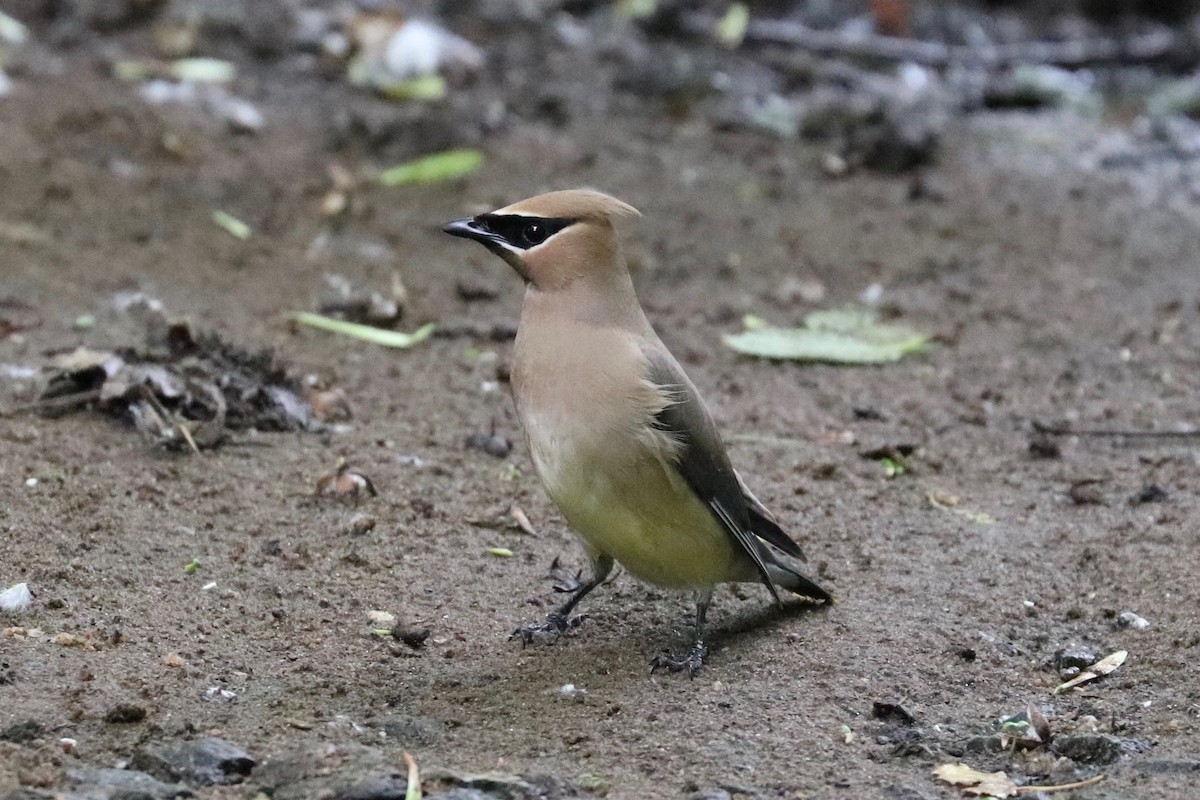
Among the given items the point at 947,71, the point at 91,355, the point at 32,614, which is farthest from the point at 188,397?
the point at 947,71

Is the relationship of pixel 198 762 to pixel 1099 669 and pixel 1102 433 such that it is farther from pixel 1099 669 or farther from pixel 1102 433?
pixel 1102 433

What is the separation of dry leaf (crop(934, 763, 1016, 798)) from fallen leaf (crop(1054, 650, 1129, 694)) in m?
0.64

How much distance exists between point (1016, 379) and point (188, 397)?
11.3 ft

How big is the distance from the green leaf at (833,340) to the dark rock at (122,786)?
402 centimetres

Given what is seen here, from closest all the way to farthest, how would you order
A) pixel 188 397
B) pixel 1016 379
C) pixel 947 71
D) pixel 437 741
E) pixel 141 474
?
1. pixel 437 741
2. pixel 141 474
3. pixel 188 397
4. pixel 1016 379
5. pixel 947 71

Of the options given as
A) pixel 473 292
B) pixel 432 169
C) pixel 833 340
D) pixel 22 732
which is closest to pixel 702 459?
pixel 22 732

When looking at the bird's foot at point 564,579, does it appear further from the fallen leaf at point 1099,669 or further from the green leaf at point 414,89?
the green leaf at point 414,89

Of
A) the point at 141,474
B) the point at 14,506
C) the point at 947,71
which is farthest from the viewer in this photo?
the point at 947,71

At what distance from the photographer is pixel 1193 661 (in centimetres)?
445

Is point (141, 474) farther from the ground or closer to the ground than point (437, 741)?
closer to the ground

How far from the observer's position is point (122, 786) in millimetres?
3393

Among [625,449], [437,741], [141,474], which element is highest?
[625,449]

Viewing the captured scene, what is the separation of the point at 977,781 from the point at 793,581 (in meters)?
1.08

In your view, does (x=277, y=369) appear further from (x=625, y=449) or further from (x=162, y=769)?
(x=162, y=769)
